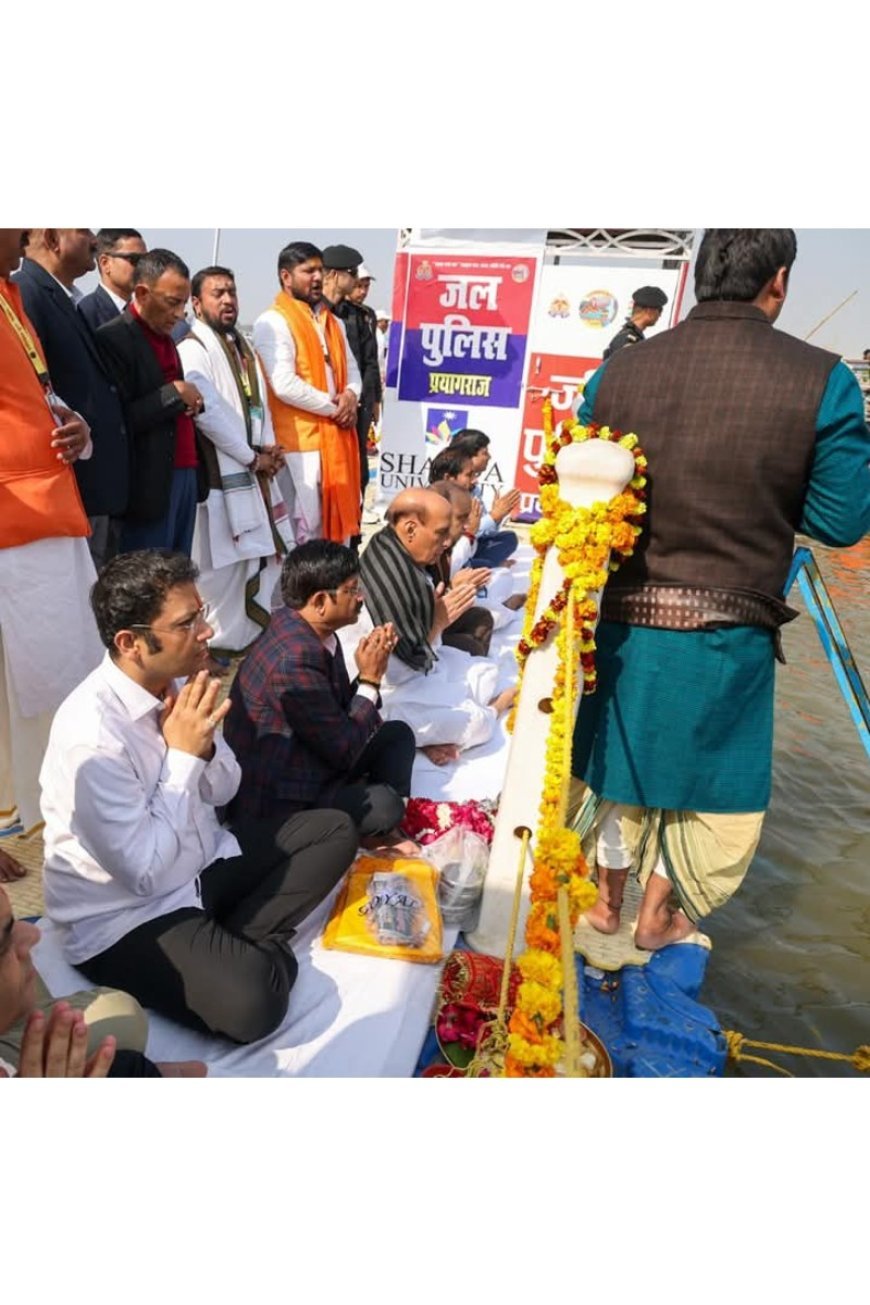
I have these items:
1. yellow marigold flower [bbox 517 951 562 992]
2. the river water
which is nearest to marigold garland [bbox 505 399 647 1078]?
yellow marigold flower [bbox 517 951 562 992]

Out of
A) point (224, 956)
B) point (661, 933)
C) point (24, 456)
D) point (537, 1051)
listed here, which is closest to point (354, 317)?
point (24, 456)

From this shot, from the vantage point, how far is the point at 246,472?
4.47m

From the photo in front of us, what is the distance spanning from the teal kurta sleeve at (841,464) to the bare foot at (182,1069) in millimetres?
1921

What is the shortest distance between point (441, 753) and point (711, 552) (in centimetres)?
181

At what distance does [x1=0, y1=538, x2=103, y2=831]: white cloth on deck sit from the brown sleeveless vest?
184 centimetres

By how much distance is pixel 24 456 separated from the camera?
2.66 metres

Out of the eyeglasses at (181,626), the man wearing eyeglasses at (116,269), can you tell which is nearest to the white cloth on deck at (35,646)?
the eyeglasses at (181,626)

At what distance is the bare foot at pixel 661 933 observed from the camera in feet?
8.34

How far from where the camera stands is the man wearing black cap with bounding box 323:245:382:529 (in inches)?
237

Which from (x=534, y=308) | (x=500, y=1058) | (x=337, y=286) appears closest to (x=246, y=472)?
(x=337, y=286)

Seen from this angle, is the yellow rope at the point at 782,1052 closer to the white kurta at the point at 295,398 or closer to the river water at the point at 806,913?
the river water at the point at 806,913

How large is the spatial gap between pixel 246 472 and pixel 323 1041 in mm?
3149

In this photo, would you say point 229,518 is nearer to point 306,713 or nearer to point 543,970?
point 306,713

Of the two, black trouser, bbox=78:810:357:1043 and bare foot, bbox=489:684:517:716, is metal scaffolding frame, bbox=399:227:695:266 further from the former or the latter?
black trouser, bbox=78:810:357:1043
